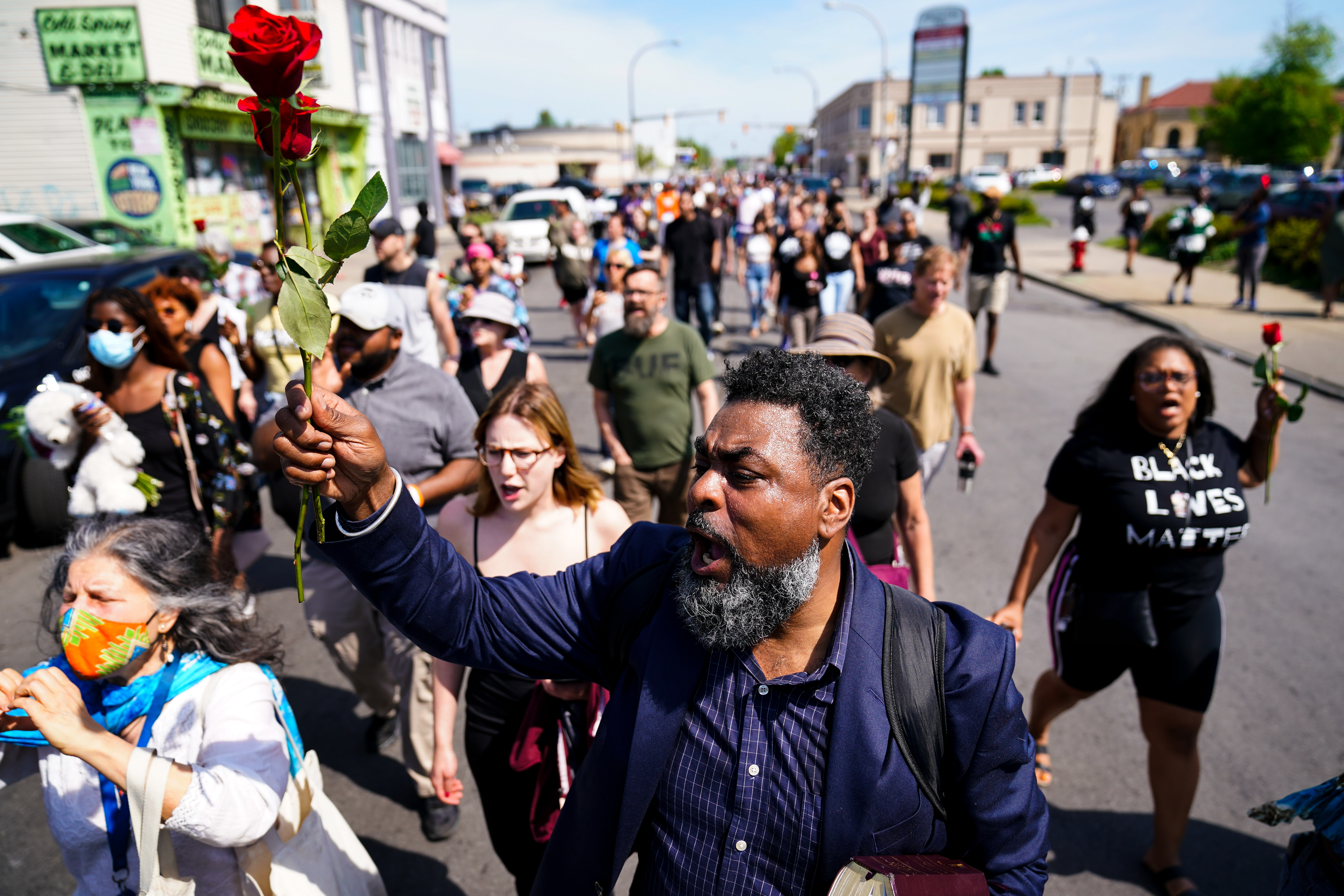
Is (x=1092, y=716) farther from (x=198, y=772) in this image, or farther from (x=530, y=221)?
(x=530, y=221)

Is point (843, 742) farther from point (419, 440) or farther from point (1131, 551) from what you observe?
point (419, 440)

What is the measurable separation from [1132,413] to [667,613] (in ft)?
7.52

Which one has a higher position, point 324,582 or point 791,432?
point 791,432

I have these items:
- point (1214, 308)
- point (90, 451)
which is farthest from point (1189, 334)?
point (90, 451)

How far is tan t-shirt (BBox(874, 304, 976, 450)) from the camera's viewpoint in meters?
4.66

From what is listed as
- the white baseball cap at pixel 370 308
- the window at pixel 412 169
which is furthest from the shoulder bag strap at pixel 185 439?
the window at pixel 412 169

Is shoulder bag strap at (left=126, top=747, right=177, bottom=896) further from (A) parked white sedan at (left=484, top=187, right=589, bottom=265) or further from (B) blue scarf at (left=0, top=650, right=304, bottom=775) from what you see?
(A) parked white sedan at (left=484, top=187, right=589, bottom=265)

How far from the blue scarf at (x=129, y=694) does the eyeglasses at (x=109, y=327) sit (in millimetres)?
1952

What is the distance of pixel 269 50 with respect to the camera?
1.19 m

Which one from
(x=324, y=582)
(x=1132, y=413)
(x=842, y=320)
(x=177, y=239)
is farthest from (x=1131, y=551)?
(x=177, y=239)

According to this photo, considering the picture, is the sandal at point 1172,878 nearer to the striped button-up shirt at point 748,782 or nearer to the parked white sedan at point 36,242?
the striped button-up shirt at point 748,782

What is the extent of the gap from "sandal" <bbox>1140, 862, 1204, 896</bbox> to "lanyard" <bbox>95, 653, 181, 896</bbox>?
10.8 ft

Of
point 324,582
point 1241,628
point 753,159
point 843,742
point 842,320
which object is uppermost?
point 753,159

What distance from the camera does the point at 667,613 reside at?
1.67m
